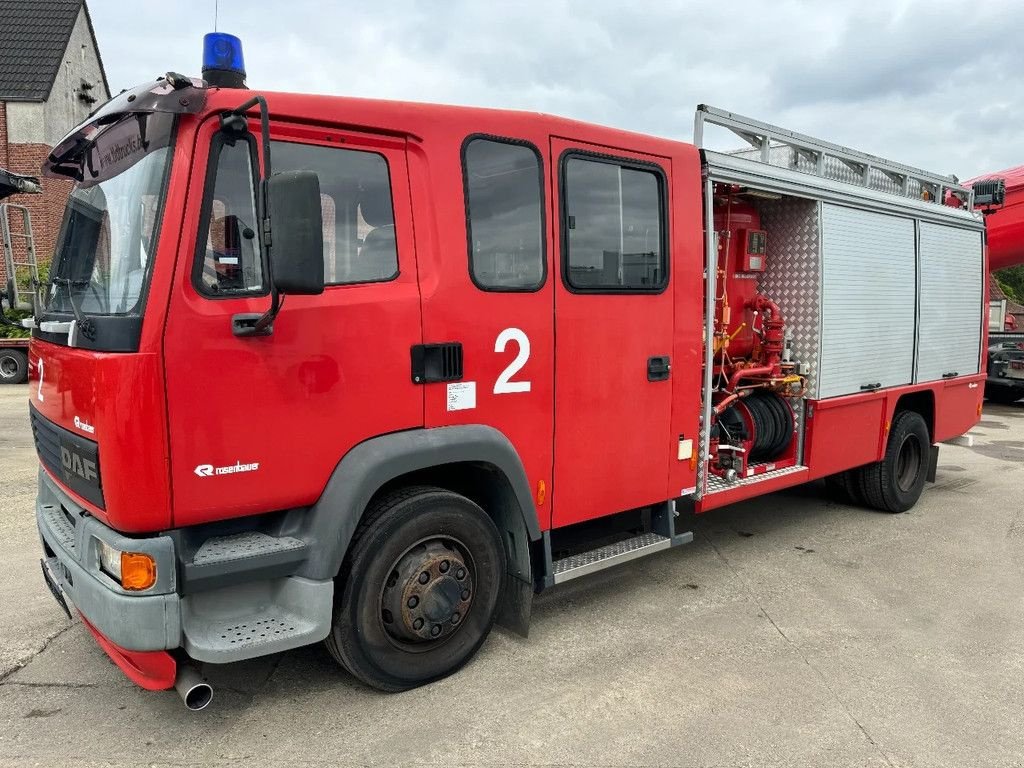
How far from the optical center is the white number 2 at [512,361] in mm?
3427

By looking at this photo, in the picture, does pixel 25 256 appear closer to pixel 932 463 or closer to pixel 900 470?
pixel 900 470

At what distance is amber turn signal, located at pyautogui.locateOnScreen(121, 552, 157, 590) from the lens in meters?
2.64

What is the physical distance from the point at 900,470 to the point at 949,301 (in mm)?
1572

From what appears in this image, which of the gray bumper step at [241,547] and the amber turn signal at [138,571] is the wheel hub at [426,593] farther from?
the amber turn signal at [138,571]

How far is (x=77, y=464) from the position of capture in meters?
2.85

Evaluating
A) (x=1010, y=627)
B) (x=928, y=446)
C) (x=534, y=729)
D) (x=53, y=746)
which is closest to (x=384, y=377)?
(x=534, y=729)

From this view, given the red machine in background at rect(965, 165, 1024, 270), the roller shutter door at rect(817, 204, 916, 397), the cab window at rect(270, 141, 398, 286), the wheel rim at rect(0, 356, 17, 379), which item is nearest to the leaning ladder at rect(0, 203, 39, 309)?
the cab window at rect(270, 141, 398, 286)

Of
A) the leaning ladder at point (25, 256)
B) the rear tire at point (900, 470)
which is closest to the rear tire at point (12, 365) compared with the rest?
the leaning ladder at point (25, 256)

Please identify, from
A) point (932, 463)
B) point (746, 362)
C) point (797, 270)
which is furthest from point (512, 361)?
point (932, 463)

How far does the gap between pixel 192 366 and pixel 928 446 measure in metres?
6.38

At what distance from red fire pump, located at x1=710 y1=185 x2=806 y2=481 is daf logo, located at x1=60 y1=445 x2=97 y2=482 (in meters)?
3.64

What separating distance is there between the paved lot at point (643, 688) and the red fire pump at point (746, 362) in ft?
2.68

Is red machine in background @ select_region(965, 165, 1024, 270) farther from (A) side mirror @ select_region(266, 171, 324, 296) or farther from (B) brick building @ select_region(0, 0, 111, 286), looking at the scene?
(B) brick building @ select_region(0, 0, 111, 286)

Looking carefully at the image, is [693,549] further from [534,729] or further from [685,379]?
[534,729]
